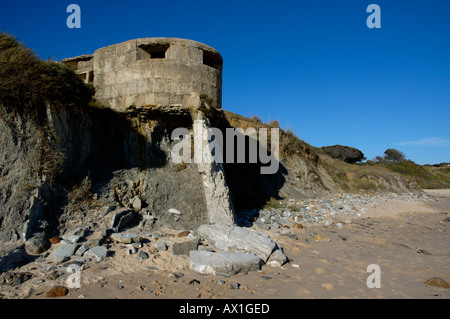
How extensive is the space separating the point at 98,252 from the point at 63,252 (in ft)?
1.88

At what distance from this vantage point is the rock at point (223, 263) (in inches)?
191

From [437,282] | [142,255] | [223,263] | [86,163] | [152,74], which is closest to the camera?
[437,282]

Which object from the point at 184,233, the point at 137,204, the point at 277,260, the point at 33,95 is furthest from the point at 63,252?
the point at 277,260

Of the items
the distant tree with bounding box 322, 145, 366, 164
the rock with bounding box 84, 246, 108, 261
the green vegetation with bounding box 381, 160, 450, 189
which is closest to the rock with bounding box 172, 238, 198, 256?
the rock with bounding box 84, 246, 108, 261

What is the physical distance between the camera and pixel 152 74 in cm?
777

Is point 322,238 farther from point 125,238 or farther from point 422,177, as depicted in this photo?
point 422,177

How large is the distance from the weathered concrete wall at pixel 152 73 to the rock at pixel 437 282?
6309 millimetres

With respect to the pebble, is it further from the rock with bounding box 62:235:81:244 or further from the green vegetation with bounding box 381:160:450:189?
the green vegetation with bounding box 381:160:450:189

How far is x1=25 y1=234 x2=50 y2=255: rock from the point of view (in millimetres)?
4934

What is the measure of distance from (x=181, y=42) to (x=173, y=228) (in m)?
5.03

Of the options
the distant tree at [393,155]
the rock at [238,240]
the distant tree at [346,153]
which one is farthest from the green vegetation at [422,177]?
the rock at [238,240]

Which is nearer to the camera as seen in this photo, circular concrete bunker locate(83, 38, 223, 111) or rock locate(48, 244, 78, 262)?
rock locate(48, 244, 78, 262)

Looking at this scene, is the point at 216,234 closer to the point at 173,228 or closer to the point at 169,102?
the point at 173,228

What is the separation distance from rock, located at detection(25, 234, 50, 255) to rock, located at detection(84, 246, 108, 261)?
77 centimetres
